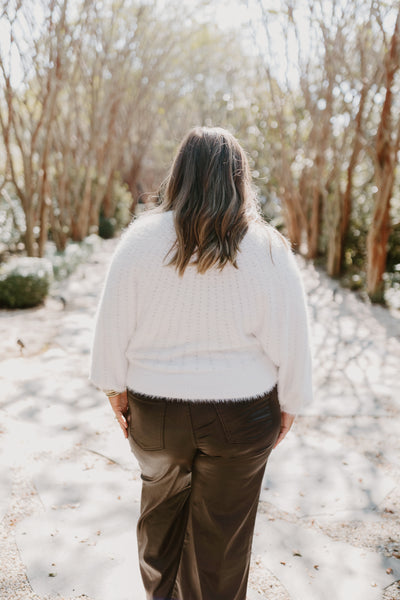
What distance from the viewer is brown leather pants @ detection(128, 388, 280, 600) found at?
5.33ft

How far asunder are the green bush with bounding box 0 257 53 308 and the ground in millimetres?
2410

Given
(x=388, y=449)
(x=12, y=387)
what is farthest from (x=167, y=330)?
(x=12, y=387)

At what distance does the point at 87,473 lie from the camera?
3.21 metres

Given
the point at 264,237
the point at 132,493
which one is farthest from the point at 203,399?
the point at 132,493

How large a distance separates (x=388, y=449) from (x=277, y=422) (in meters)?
2.42

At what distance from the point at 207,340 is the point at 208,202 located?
1.39 feet

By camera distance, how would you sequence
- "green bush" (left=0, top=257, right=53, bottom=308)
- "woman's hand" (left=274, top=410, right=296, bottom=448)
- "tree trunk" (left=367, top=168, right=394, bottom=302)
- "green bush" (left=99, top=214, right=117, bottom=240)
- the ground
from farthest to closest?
"green bush" (left=99, top=214, right=117, bottom=240) → "tree trunk" (left=367, top=168, right=394, bottom=302) → "green bush" (left=0, top=257, right=53, bottom=308) → the ground → "woman's hand" (left=274, top=410, right=296, bottom=448)

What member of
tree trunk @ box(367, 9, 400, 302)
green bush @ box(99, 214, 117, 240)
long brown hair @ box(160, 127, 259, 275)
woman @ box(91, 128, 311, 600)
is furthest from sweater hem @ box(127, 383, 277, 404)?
green bush @ box(99, 214, 117, 240)

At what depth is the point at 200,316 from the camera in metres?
1.62

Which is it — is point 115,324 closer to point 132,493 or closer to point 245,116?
point 132,493

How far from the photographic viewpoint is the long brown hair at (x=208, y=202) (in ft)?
5.06

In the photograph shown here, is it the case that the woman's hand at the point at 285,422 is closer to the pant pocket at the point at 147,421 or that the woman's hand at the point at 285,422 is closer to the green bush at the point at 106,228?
the pant pocket at the point at 147,421

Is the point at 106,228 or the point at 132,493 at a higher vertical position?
the point at 132,493

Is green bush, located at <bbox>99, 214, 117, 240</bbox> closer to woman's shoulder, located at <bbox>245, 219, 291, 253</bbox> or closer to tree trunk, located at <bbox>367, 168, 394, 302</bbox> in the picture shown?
tree trunk, located at <bbox>367, 168, 394, 302</bbox>
